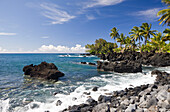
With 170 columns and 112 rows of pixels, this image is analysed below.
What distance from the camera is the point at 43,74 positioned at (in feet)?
59.4

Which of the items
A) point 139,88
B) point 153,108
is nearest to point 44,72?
point 139,88

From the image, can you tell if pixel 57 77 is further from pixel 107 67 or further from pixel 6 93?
pixel 107 67

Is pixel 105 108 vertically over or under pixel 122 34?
under

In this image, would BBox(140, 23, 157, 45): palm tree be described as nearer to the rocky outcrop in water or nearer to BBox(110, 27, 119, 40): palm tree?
BBox(110, 27, 119, 40): palm tree

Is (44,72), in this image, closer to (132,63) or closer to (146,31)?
(132,63)

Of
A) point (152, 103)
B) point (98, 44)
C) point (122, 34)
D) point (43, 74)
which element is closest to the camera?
point (152, 103)

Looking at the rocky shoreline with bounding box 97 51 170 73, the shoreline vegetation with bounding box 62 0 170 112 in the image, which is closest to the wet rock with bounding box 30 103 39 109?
the shoreline vegetation with bounding box 62 0 170 112

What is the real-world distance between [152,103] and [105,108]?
2726 millimetres

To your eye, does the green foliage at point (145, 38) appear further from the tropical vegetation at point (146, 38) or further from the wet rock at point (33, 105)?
the wet rock at point (33, 105)

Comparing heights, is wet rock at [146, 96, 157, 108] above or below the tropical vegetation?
below

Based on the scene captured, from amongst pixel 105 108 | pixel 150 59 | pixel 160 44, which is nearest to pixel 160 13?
pixel 150 59

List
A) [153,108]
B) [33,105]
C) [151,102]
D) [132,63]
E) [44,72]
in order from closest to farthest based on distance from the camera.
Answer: [153,108]
[151,102]
[33,105]
[44,72]
[132,63]

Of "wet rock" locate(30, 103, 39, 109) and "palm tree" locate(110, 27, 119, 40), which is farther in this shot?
"palm tree" locate(110, 27, 119, 40)

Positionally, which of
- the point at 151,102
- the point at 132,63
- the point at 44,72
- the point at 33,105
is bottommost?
the point at 33,105
